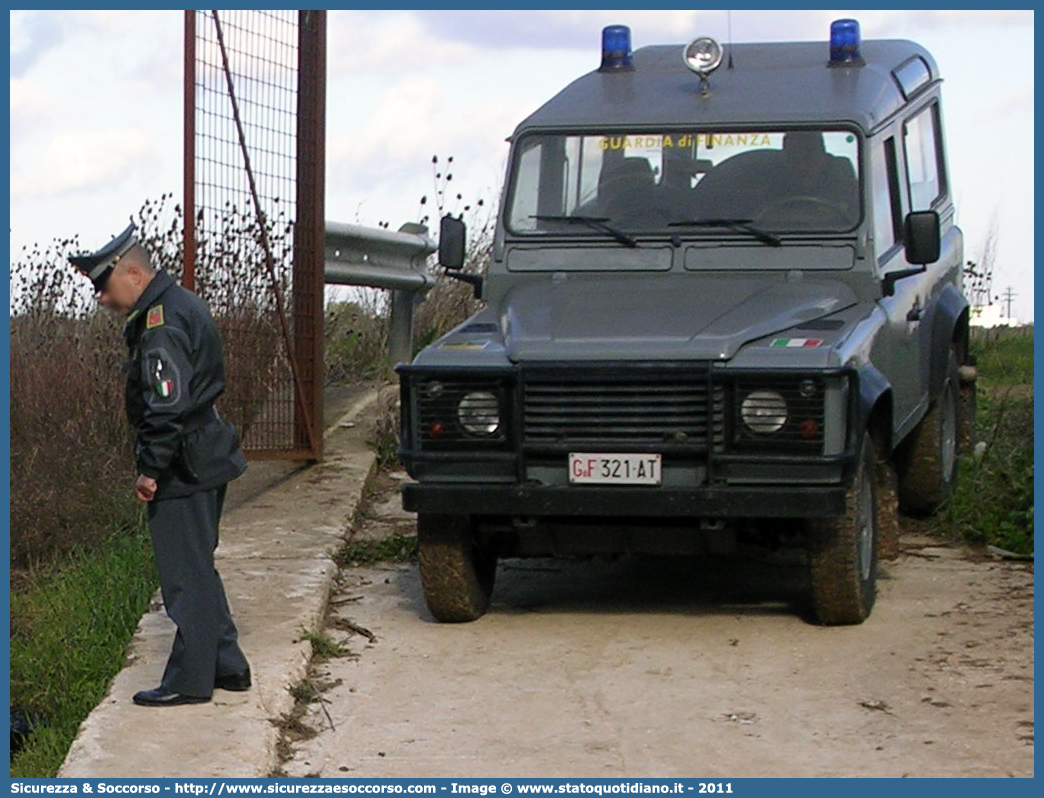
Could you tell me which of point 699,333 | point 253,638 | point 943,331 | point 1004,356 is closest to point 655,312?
point 699,333

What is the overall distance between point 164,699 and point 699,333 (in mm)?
2553

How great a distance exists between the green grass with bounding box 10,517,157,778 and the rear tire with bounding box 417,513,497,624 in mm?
1179

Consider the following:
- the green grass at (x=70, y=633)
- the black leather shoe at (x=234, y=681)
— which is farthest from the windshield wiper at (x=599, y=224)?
the black leather shoe at (x=234, y=681)

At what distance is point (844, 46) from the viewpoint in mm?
9016

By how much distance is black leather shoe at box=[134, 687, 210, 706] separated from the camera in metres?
6.16

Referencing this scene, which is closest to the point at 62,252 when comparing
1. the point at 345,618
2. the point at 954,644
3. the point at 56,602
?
the point at 56,602

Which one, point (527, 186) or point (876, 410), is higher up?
point (527, 186)

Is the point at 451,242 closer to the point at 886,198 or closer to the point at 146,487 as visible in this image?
the point at 886,198

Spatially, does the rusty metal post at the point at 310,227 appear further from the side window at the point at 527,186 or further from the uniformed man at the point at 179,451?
the uniformed man at the point at 179,451

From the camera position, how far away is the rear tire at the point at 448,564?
754 cm

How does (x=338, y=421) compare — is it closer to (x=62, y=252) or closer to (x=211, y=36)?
(x=62, y=252)

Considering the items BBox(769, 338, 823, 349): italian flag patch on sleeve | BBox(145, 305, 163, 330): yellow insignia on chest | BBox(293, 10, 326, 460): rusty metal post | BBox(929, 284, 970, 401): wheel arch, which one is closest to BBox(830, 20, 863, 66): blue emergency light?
BBox(929, 284, 970, 401): wheel arch

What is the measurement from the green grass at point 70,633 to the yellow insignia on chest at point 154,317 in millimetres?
1360

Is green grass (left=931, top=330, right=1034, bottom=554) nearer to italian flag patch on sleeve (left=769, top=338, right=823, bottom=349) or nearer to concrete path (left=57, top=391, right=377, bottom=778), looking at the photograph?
italian flag patch on sleeve (left=769, top=338, right=823, bottom=349)
